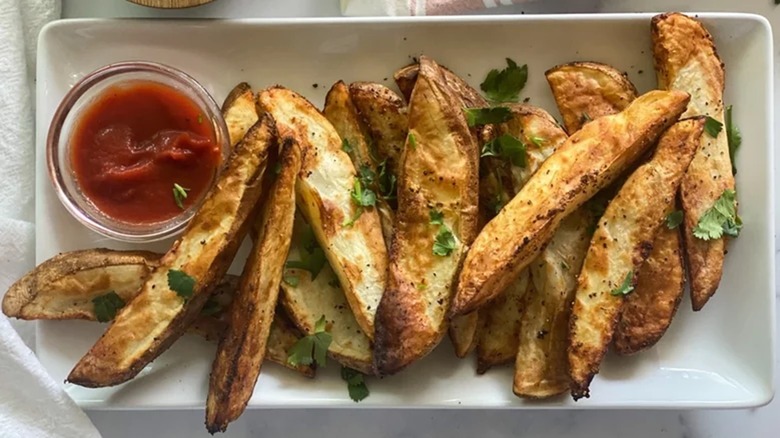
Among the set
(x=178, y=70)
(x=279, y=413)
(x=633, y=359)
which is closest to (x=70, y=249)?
(x=178, y=70)

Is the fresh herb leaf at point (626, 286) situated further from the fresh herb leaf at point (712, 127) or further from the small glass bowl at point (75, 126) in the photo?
the small glass bowl at point (75, 126)

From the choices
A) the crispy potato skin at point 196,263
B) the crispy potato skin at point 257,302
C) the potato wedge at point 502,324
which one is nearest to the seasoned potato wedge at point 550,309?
the potato wedge at point 502,324

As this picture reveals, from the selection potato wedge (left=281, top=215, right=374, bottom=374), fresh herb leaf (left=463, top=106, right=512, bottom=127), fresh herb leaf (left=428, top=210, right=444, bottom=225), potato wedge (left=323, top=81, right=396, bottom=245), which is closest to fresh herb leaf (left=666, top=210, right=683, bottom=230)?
fresh herb leaf (left=463, top=106, right=512, bottom=127)

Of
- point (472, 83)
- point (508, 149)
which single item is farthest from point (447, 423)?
point (472, 83)

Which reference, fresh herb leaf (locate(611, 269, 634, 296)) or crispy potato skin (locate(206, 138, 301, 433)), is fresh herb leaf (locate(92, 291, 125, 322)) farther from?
fresh herb leaf (locate(611, 269, 634, 296))

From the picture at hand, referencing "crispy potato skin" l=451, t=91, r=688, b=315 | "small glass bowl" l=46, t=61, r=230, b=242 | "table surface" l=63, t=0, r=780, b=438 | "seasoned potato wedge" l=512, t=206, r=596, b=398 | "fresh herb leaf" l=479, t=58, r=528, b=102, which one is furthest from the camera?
"table surface" l=63, t=0, r=780, b=438

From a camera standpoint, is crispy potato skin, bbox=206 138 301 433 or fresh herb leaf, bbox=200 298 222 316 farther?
fresh herb leaf, bbox=200 298 222 316
